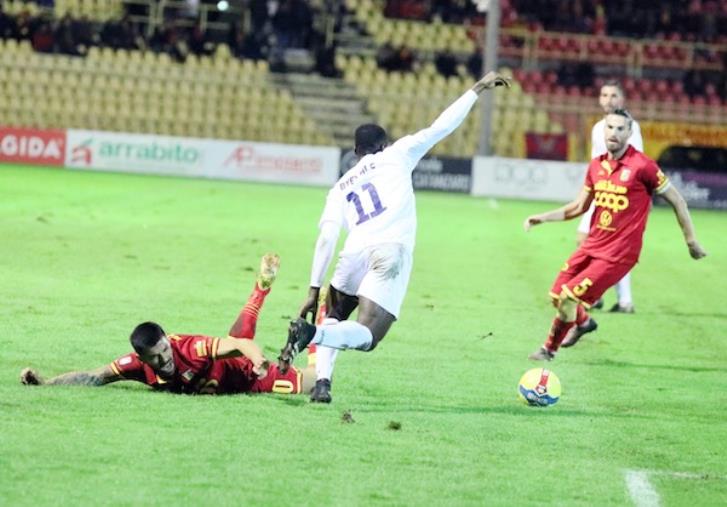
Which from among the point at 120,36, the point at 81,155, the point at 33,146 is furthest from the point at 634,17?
the point at 33,146

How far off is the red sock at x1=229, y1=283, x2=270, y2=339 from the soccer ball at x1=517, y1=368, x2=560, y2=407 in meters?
1.98

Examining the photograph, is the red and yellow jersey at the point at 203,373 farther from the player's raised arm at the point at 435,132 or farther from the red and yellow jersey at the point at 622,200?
the red and yellow jersey at the point at 622,200

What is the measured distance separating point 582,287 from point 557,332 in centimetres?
45

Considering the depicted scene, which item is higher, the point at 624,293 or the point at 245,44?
the point at 245,44

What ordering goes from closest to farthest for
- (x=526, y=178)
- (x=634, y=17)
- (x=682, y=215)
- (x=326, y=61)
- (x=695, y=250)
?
(x=682, y=215)
(x=695, y=250)
(x=526, y=178)
(x=326, y=61)
(x=634, y=17)

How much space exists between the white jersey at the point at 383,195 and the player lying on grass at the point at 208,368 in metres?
0.59

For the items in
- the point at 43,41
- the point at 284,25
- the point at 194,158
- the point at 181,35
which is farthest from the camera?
the point at 181,35

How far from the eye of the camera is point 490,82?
1068 centimetres

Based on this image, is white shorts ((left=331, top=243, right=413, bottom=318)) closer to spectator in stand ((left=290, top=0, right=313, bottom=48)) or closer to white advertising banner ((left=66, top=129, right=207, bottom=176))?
white advertising banner ((left=66, top=129, right=207, bottom=176))

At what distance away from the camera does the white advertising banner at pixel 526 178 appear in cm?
3903

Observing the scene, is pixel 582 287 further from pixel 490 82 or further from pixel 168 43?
pixel 168 43

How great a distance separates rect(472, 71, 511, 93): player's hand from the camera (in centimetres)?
1052

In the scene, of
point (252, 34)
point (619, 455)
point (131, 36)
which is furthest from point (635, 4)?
point (619, 455)

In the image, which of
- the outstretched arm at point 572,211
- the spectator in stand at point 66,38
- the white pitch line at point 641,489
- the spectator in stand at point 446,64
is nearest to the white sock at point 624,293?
the outstretched arm at point 572,211
